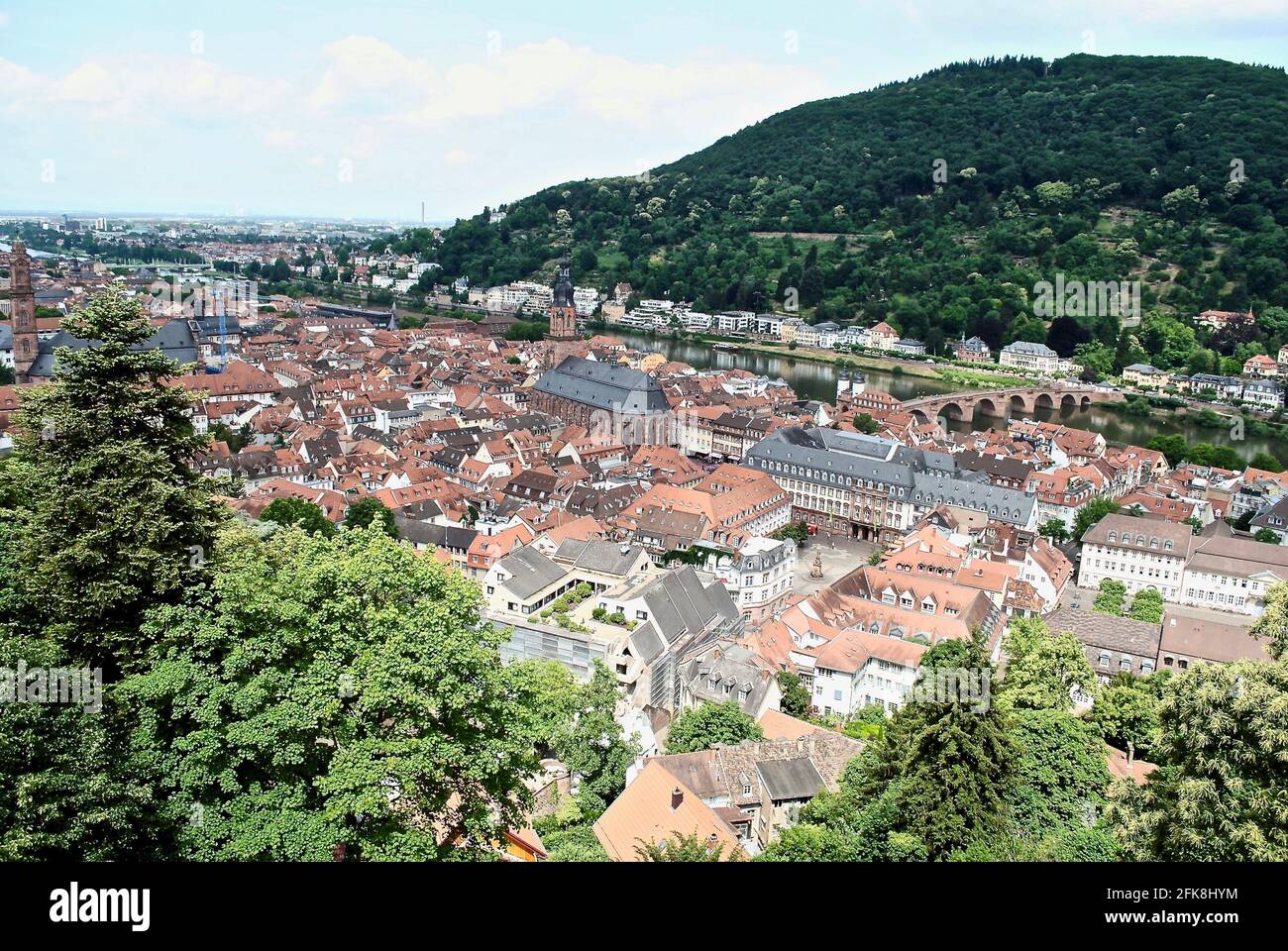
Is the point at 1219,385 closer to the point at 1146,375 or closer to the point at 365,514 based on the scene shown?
the point at 1146,375

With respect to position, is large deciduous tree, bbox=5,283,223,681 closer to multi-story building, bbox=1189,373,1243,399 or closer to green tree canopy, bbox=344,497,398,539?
green tree canopy, bbox=344,497,398,539

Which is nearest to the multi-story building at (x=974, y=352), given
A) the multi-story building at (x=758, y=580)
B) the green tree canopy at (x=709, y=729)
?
the multi-story building at (x=758, y=580)

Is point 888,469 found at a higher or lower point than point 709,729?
higher

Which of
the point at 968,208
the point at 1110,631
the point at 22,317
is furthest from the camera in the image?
the point at 968,208

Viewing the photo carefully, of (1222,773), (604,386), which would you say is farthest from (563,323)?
(1222,773)

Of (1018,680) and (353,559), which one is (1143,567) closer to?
(1018,680)

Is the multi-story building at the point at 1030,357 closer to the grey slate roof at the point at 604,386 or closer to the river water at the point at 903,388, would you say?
the river water at the point at 903,388

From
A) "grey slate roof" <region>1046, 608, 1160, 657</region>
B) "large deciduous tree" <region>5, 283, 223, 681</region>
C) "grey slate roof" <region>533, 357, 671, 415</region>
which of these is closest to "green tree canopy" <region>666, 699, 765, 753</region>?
"large deciduous tree" <region>5, 283, 223, 681</region>
